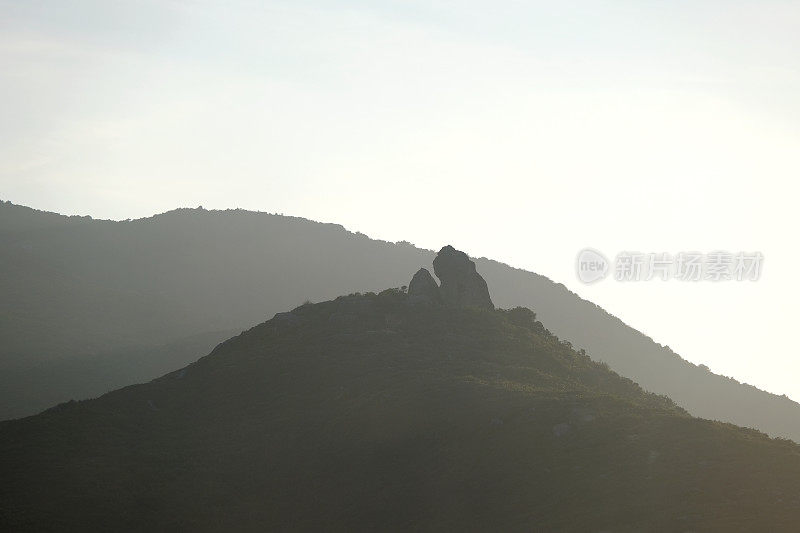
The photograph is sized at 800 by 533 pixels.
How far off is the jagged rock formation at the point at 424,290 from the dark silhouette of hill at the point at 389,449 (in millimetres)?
4764

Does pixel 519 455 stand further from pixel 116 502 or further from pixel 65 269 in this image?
pixel 65 269

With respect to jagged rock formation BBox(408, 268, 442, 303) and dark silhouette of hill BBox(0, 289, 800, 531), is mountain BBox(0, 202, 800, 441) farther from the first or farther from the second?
jagged rock formation BBox(408, 268, 442, 303)

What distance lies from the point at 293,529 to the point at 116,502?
35.6ft

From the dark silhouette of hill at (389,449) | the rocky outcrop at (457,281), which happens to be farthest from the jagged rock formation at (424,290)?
the dark silhouette of hill at (389,449)

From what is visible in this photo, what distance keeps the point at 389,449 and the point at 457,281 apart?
28.8 m

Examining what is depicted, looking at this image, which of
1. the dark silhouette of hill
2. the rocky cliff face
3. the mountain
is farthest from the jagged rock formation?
the mountain

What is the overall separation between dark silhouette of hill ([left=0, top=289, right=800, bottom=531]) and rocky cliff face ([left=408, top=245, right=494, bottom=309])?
5949mm

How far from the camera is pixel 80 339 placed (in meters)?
128

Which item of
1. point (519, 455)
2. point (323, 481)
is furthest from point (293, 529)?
point (519, 455)

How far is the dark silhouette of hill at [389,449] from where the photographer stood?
125 feet

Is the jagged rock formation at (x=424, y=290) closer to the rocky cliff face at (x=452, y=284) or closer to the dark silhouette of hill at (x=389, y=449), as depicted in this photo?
the rocky cliff face at (x=452, y=284)

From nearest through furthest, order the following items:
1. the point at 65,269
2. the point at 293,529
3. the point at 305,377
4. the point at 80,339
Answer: the point at 293,529, the point at 305,377, the point at 80,339, the point at 65,269

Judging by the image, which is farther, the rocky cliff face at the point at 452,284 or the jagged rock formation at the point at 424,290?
the rocky cliff face at the point at 452,284

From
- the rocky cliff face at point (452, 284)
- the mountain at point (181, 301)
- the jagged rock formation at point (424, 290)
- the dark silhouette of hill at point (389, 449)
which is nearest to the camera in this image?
the dark silhouette of hill at point (389, 449)
